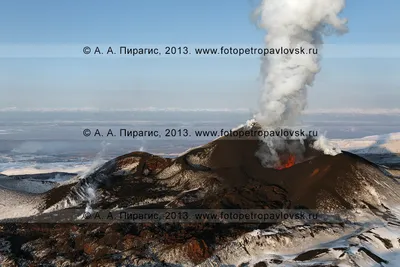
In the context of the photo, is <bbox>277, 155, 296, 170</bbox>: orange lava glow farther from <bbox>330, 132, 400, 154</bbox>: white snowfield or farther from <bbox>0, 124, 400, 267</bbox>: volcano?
<bbox>330, 132, 400, 154</bbox>: white snowfield

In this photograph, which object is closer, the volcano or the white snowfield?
the volcano

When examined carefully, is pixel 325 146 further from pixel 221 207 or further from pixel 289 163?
pixel 221 207

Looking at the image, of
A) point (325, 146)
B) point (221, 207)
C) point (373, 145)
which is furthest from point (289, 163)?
point (373, 145)

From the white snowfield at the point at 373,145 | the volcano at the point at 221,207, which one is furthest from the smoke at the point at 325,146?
the white snowfield at the point at 373,145

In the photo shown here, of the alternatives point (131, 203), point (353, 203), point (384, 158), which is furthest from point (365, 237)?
point (384, 158)

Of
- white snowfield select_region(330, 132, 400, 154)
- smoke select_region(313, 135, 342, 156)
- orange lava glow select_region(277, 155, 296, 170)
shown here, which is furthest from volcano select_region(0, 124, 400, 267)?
white snowfield select_region(330, 132, 400, 154)

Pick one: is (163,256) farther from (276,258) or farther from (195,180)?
(195,180)

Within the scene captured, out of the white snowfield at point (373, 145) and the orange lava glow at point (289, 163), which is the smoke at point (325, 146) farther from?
the white snowfield at point (373, 145)
